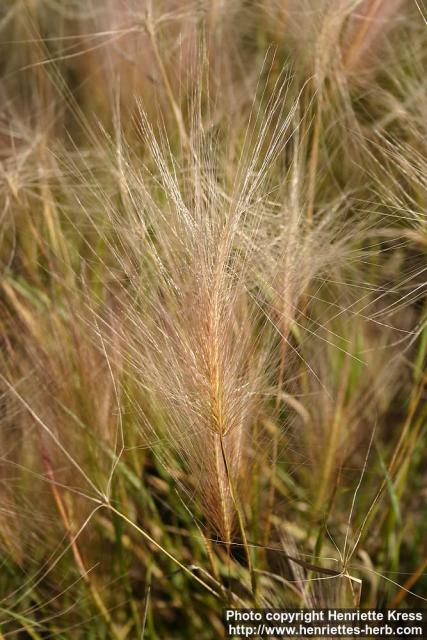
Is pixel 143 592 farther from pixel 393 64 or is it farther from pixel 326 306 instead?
pixel 393 64

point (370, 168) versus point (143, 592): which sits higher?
point (370, 168)

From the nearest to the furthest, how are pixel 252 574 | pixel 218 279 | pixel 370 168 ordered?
pixel 218 279
pixel 252 574
pixel 370 168

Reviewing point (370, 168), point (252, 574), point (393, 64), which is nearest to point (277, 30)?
point (393, 64)

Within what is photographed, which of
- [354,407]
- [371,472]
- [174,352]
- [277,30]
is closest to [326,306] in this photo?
[354,407]

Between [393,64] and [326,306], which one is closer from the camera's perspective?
[326,306]

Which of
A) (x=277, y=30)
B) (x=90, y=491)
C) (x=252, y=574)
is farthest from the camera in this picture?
(x=277, y=30)

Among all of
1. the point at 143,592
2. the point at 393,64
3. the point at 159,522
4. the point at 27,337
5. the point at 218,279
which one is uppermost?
the point at 393,64
